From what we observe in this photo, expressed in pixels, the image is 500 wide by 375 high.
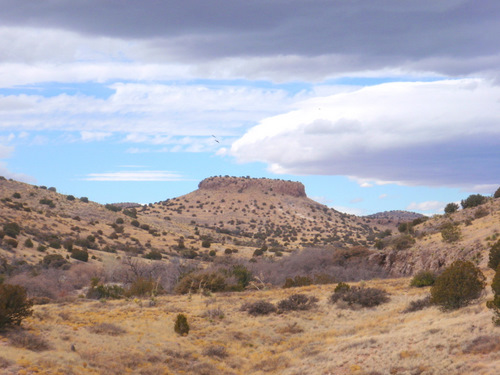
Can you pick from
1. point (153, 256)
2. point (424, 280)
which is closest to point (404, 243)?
point (424, 280)

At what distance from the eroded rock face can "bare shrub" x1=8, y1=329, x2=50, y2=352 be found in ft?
390

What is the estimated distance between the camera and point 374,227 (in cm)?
12088

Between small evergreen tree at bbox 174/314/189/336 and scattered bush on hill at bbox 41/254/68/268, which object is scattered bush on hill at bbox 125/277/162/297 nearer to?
small evergreen tree at bbox 174/314/189/336

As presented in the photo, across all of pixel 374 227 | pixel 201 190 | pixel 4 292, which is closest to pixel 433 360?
pixel 4 292

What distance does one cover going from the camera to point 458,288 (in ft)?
66.2

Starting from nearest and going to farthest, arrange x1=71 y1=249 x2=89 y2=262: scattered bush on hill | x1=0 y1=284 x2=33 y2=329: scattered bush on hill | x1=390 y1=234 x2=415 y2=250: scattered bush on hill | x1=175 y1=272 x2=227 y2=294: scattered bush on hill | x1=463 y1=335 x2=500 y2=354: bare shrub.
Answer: x1=463 y1=335 x2=500 y2=354: bare shrub → x1=0 y1=284 x2=33 y2=329: scattered bush on hill → x1=175 y1=272 x2=227 y2=294: scattered bush on hill → x1=390 y1=234 x2=415 y2=250: scattered bush on hill → x1=71 y1=249 x2=89 y2=262: scattered bush on hill

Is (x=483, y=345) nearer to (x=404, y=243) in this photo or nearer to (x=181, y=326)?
(x=181, y=326)

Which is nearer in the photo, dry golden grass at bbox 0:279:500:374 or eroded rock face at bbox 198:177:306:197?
dry golden grass at bbox 0:279:500:374

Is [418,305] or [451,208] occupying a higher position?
[451,208]

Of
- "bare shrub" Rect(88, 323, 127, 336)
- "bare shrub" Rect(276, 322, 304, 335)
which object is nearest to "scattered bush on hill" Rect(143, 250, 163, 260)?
"bare shrub" Rect(276, 322, 304, 335)

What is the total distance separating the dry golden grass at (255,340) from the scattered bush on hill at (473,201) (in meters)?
32.4

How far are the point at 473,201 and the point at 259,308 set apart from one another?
128ft

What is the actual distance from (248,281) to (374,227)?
8930 centimetres

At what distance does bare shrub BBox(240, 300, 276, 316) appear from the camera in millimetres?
24803
